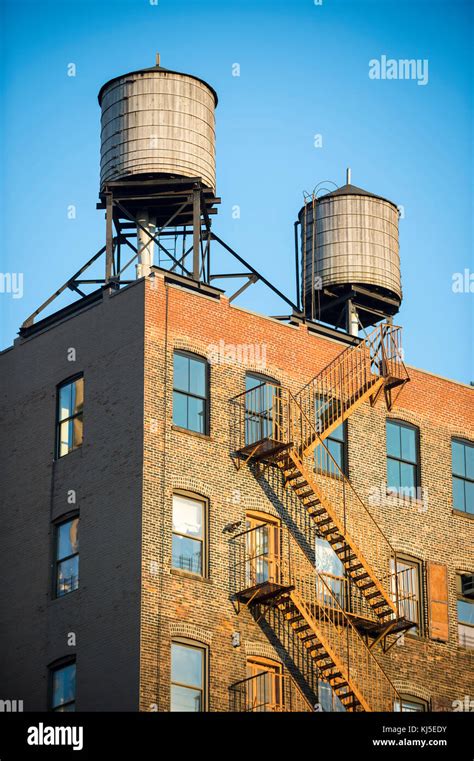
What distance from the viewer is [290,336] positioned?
49.6 metres

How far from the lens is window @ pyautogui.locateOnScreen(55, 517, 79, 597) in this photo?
45312 millimetres

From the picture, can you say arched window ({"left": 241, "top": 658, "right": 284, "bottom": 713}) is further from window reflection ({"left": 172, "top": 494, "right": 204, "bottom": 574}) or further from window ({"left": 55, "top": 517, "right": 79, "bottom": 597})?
window ({"left": 55, "top": 517, "right": 79, "bottom": 597})

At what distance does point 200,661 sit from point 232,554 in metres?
2.98

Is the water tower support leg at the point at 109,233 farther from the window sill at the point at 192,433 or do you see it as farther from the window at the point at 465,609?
the window at the point at 465,609

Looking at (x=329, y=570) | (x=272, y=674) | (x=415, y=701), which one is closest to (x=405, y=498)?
(x=329, y=570)

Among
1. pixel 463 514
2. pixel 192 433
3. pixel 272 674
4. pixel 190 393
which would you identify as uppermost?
pixel 190 393

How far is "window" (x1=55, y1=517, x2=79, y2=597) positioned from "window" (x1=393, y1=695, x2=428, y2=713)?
8852 millimetres

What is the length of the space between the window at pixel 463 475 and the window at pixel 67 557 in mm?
11516

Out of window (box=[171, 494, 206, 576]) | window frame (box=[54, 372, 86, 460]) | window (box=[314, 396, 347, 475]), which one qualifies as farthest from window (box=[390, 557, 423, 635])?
window frame (box=[54, 372, 86, 460])

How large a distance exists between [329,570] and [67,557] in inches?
269

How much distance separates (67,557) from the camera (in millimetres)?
45688

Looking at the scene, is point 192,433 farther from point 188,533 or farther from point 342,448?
point 342,448
